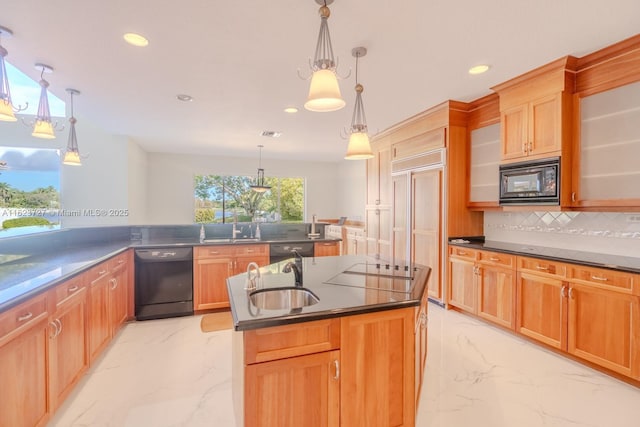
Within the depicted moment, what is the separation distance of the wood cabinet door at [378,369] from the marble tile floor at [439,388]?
1.64 feet

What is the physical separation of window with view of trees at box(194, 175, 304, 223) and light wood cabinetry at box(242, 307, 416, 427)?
244 inches

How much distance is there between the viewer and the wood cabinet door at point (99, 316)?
2.39 meters

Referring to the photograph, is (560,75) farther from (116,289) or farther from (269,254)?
(116,289)

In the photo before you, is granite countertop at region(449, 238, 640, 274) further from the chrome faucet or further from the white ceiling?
the chrome faucet

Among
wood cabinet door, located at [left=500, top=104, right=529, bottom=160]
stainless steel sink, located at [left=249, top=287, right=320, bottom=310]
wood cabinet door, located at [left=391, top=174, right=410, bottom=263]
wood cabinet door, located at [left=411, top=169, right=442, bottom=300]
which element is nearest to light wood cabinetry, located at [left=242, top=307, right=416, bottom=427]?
stainless steel sink, located at [left=249, top=287, right=320, bottom=310]

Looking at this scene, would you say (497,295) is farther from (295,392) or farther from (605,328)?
(295,392)

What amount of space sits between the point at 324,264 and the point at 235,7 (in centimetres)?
189

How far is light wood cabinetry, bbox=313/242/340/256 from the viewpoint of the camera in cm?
411

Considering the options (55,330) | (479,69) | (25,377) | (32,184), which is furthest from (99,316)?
(479,69)

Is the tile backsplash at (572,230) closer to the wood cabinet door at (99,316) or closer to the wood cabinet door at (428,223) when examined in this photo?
the wood cabinet door at (428,223)

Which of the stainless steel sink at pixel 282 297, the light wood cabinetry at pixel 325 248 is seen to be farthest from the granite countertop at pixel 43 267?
the light wood cabinetry at pixel 325 248

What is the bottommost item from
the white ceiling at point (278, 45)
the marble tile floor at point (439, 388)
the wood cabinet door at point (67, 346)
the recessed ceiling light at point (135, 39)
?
the marble tile floor at point (439, 388)

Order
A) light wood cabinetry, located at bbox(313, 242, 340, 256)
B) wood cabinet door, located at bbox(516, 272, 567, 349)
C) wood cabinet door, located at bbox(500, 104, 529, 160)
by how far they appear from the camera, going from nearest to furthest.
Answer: wood cabinet door, located at bbox(516, 272, 567, 349) → wood cabinet door, located at bbox(500, 104, 529, 160) → light wood cabinetry, located at bbox(313, 242, 340, 256)

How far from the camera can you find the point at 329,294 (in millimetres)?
1616
